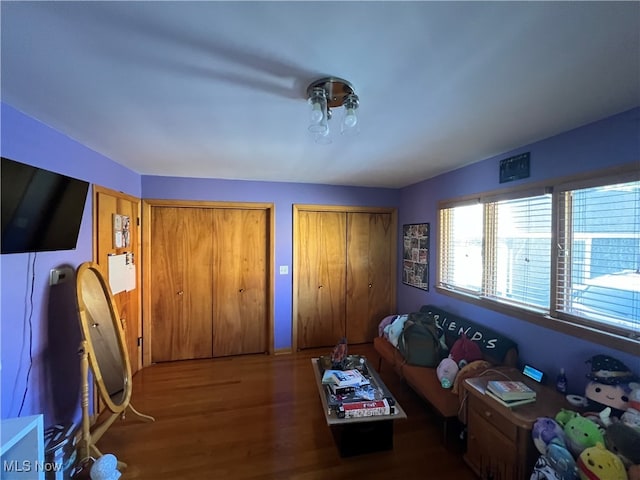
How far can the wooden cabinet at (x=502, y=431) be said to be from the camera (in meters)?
1.54

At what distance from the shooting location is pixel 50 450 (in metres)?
1.51

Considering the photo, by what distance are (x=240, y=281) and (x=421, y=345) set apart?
2293 millimetres

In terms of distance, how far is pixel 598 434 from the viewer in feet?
4.45

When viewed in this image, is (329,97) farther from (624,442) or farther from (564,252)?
(624,442)

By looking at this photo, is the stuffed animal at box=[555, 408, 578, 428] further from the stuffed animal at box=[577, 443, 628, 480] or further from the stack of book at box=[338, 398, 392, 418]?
the stack of book at box=[338, 398, 392, 418]

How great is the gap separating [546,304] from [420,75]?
1.91 m

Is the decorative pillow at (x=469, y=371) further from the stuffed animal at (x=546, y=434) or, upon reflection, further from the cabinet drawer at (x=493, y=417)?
the stuffed animal at (x=546, y=434)

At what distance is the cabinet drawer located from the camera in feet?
5.16

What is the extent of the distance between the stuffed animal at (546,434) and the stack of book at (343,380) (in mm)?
1026

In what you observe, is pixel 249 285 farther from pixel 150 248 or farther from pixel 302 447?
pixel 302 447

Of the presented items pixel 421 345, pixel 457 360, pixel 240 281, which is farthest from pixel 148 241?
pixel 457 360

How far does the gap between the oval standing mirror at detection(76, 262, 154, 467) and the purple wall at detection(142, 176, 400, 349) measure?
4.86ft

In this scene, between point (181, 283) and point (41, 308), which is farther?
point (181, 283)

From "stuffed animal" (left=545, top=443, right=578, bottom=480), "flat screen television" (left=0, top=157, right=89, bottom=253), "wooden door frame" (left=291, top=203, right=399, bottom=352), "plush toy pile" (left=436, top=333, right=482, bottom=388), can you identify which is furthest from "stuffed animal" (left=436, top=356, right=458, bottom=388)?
"flat screen television" (left=0, top=157, right=89, bottom=253)
